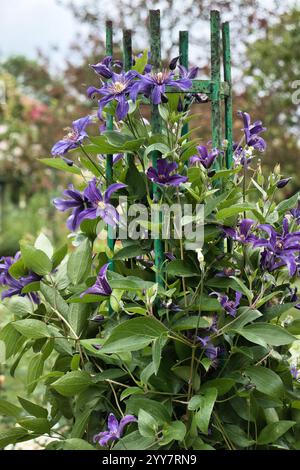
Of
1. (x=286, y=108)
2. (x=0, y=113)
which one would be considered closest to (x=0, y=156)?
(x=0, y=113)

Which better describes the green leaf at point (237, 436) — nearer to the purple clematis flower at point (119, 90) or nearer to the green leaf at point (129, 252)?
the green leaf at point (129, 252)

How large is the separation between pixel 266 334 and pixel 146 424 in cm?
36

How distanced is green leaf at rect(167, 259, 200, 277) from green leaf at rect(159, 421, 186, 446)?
1.19 ft

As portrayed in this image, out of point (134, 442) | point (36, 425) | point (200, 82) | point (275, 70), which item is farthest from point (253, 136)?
point (275, 70)

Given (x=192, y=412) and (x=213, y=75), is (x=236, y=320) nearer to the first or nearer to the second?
(x=192, y=412)

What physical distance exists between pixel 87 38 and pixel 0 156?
481 cm

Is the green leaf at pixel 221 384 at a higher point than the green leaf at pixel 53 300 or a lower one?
lower

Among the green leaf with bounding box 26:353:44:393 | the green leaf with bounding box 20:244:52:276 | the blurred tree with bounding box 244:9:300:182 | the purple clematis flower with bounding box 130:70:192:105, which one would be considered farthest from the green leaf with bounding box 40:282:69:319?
the blurred tree with bounding box 244:9:300:182

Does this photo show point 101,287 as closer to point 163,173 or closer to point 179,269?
point 179,269

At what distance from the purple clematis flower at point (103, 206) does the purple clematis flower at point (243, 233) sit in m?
0.28

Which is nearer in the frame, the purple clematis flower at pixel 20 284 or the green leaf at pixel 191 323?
the green leaf at pixel 191 323

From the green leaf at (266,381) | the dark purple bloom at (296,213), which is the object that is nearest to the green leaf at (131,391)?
the green leaf at (266,381)

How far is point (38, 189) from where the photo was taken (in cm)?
1218

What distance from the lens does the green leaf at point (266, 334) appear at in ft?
5.49
